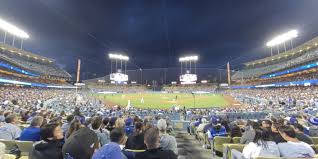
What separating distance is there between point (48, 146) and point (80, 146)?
0.92m

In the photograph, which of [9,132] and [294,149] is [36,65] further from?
[294,149]

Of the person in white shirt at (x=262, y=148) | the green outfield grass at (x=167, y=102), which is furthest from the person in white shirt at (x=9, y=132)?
the green outfield grass at (x=167, y=102)

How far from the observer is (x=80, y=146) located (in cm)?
271

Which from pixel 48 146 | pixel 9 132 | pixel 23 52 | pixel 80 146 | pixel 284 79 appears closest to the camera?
pixel 80 146

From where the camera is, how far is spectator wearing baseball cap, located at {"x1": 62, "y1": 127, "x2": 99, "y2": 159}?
269 cm

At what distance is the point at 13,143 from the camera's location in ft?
15.5

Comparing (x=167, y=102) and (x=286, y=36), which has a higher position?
(x=286, y=36)

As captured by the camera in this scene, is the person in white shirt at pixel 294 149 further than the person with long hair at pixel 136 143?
No

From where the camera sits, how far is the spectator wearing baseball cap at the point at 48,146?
3.12 metres

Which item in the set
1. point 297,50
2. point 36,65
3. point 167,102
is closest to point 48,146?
point 167,102

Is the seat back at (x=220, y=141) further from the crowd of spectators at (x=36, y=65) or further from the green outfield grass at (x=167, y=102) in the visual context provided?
the crowd of spectators at (x=36, y=65)

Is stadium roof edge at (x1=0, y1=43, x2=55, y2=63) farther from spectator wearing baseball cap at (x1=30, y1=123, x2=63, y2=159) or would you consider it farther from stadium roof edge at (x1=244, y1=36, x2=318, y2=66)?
stadium roof edge at (x1=244, y1=36, x2=318, y2=66)

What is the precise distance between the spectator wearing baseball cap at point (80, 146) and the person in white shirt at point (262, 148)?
2.94 metres

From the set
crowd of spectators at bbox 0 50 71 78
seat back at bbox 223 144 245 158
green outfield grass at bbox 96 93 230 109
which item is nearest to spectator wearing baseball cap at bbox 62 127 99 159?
seat back at bbox 223 144 245 158
